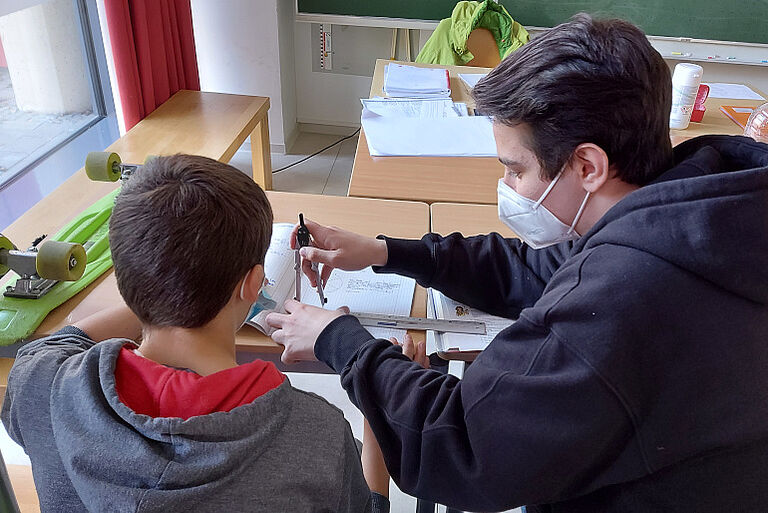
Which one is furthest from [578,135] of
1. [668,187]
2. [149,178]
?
[149,178]

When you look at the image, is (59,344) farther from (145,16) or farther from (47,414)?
(145,16)

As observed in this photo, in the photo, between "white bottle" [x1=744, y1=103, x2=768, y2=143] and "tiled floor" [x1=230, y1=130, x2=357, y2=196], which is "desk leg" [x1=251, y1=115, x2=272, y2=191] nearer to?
"tiled floor" [x1=230, y1=130, x2=357, y2=196]

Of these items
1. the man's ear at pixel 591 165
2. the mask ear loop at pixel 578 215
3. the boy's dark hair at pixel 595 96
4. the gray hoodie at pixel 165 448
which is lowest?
the gray hoodie at pixel 165 448

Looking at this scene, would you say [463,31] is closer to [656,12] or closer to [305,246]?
[656,12]

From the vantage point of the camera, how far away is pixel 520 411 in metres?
0.73

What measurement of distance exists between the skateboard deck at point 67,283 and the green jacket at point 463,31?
2004 mm

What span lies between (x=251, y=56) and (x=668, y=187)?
10.8ft

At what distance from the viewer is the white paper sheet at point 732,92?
2.55m

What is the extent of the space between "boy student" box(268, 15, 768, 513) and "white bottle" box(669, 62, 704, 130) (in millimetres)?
1285

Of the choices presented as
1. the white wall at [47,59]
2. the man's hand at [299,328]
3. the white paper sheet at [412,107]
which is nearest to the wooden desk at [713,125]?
the white paper sheet at [412,107]

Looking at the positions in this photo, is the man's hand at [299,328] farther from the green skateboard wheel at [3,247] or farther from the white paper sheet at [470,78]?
the white paper sheet at [470,78]

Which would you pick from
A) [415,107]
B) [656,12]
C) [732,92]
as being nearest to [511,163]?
[415,107]

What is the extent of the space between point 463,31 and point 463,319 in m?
2.17

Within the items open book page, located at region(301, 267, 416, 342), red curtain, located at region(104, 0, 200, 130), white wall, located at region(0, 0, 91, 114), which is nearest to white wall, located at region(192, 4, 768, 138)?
red curtain, located at region(104, 0, 200, 130)
